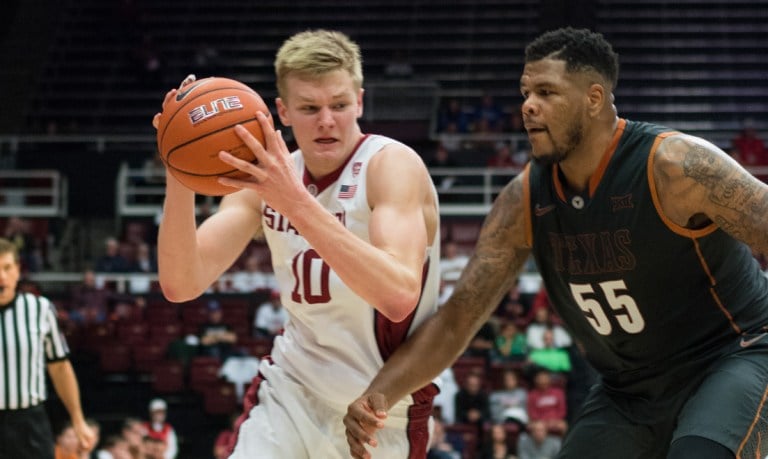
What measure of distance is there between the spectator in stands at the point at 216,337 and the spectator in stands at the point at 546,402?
346 cm

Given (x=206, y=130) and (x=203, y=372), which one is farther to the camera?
(x=203, y=372)

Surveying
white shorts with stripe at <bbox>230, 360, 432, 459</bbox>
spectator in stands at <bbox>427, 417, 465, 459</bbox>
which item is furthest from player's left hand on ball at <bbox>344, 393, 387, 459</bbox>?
spectator in stands at <bbox>427, 417, 465, 459</bbox>

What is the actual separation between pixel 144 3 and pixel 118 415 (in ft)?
38.3

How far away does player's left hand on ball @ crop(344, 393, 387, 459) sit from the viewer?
3549mm

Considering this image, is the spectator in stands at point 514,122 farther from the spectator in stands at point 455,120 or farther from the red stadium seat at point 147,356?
the red stadium seat at point 147,356

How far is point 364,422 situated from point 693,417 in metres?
1.07

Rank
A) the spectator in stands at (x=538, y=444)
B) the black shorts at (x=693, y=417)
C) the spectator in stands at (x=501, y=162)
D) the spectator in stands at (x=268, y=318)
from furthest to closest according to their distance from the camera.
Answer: the spectator in stands at (x=501, y=162)
the spectator in stands at (x=268, y=318)
the spectator in stands at (x=538, y=444)
the black shorts at (x=693, y=417)

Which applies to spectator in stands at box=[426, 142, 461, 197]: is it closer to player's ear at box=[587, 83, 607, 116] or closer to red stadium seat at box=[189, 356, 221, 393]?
red stadium seat at box=[189, 356, 221, 393]

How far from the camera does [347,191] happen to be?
383cm

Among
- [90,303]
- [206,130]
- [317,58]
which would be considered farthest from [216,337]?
[206,130]

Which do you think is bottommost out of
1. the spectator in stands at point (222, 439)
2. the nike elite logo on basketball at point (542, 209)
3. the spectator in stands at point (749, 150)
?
the spectator in stands at point (222, 439)

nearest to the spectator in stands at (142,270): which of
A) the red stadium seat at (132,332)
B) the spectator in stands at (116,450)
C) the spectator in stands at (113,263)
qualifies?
the spectator in stands at (113,263)

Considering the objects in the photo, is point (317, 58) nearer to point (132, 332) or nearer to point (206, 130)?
point (206, 130)

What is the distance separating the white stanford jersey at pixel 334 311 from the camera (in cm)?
379
